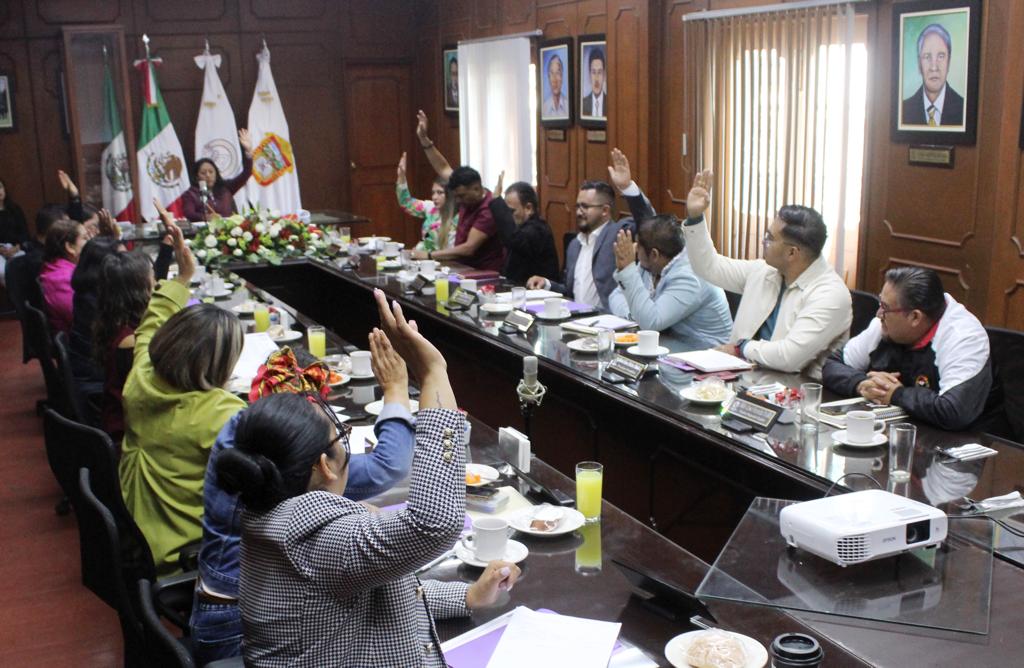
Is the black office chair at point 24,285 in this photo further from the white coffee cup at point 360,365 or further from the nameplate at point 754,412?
the nameplate at point 754,412

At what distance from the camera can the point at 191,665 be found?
5.24 feet

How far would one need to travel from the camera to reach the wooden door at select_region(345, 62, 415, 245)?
10.3 meters

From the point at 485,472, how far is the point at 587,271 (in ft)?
9.65

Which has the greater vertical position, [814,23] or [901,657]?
[814,23]

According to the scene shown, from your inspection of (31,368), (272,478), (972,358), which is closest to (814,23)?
(972,358)

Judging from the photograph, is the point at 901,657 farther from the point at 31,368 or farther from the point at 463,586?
the point at 31,368

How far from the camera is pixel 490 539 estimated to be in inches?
85.1

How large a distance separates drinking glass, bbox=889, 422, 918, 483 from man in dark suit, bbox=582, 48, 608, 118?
16.9ft

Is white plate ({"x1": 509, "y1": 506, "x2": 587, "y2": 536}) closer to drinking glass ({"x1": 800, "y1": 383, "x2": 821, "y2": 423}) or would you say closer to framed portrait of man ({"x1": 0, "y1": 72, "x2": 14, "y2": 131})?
drinking glass ({"x1": 800, "y1": 383, "x2": 821, "y2": 423})

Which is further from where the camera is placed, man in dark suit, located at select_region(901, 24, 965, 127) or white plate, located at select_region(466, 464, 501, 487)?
man in dark suit, located at select_region(901, 24, 965, 127)

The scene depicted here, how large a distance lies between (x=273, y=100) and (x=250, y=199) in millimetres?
950

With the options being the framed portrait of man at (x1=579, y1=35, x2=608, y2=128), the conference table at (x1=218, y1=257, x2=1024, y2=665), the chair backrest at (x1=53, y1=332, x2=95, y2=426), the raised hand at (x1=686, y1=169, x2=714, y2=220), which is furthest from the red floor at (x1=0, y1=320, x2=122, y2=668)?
the framed portrait of man at (x1=579, y1=35, x2=608, y2=128)

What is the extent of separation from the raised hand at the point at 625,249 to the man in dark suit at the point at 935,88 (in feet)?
5.41

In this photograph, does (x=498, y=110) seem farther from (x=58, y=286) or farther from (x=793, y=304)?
(x=793, y=304)
